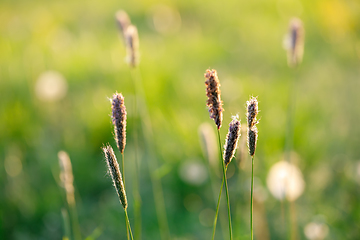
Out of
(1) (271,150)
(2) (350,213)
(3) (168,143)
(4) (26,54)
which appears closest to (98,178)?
(3) (168,143)

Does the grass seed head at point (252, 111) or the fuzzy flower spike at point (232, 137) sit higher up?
the grass seed head at point (252, 111)

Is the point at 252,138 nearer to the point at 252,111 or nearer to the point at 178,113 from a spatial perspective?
the point at 252,111

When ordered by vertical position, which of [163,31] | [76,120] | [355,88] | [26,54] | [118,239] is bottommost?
[118,239]

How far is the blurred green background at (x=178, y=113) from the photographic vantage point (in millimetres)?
1869

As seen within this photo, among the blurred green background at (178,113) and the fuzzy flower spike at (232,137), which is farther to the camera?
the blurred green background at (178,113)

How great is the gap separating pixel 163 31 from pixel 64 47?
139 centimetres

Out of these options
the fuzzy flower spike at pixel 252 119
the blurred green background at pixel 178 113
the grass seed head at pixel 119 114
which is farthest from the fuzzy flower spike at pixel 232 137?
the blurred green background at pixel 178 113

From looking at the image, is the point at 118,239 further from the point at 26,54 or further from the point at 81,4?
the point at 81,4

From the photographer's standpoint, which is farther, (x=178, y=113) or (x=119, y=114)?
(x=178, y=113)

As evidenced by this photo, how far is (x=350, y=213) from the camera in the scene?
1837 millimetres

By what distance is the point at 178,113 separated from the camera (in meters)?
2.75

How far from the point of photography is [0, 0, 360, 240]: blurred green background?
6.13ft

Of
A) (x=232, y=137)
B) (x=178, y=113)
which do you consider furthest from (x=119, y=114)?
(x=178, y=113)

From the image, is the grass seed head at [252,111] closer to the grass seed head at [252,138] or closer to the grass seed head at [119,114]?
the grass seed head at [252,138]
